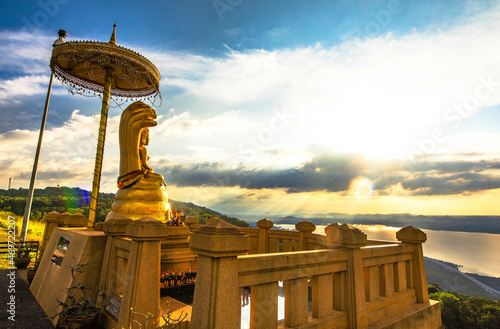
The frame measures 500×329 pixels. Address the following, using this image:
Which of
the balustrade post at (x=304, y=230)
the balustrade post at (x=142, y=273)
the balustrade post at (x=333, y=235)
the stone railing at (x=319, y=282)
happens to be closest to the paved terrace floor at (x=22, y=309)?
the balustrade post at (x=142, y=273)

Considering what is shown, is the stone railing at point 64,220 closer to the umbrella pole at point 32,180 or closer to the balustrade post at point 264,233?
the umbrella pole at point 32,180

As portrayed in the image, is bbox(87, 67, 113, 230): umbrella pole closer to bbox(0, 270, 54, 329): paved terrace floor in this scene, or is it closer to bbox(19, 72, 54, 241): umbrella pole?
bbox(0, 270, 54, 329): paved terrace floor

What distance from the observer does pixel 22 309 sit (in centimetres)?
864

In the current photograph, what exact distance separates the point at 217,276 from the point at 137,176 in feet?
30.5

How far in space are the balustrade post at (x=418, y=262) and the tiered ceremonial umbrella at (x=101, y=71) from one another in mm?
12805

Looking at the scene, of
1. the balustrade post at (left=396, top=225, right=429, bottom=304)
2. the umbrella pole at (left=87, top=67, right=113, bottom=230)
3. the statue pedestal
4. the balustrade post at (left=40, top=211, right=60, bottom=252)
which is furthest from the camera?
the balustrade post at (left=40, top=211, right=60, bottom=252)

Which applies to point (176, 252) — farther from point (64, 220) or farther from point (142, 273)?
point (64, 220)

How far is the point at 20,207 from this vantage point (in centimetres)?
3406

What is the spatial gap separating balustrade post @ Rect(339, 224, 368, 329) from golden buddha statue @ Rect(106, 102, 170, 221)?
8.04 meters

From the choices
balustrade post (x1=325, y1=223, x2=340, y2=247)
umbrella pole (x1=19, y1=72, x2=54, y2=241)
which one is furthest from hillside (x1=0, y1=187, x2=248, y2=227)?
balustrade post (x1=325, y1=223, x2=340, y2=247)

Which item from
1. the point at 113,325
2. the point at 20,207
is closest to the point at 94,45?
the point at 113,325

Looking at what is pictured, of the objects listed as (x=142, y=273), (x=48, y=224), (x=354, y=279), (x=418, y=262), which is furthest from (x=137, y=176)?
(x=418, y=262)

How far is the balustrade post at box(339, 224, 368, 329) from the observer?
586 cm

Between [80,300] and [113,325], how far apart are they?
157 cm
